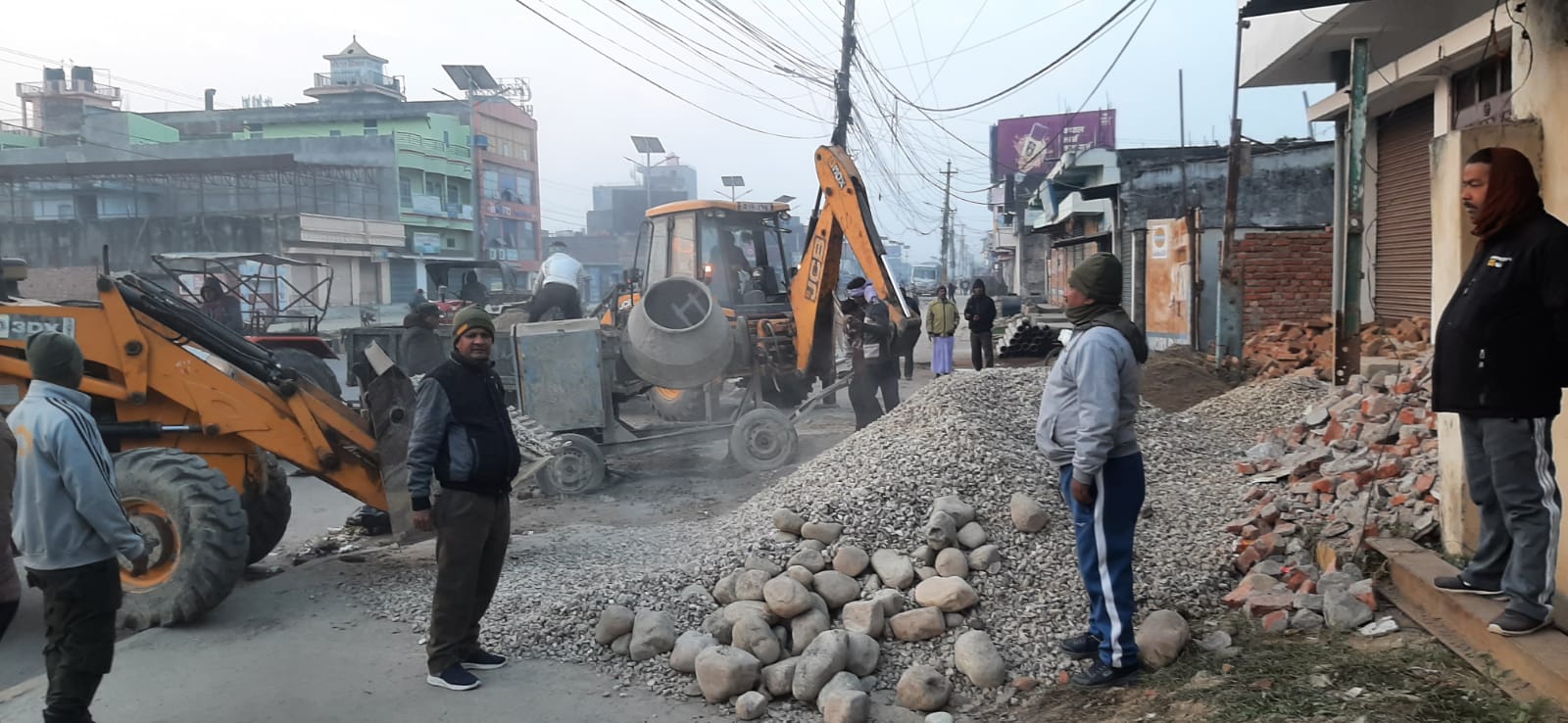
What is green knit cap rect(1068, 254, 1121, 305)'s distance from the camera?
13.0 feet

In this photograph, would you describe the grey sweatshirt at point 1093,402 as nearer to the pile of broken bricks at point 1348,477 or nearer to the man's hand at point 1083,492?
the man's hand at point 1083,492

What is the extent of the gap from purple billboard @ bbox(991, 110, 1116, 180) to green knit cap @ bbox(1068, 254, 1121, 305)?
52.7 meters

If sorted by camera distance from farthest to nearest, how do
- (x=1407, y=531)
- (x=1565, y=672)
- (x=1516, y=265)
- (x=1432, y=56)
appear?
(x=1432, y=56)
(x=1407, y=531)
(x=1516, y=265)
(x=1565, y=672)

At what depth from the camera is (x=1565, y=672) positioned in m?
3.01

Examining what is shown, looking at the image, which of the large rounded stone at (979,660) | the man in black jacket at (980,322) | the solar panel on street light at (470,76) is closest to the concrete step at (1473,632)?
the large rounded stone at (979,660)

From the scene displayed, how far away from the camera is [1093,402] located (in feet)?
12.7

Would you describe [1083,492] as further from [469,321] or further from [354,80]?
[354,80]

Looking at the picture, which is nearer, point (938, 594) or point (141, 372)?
point (938, 594)

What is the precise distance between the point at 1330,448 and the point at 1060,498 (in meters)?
1.64

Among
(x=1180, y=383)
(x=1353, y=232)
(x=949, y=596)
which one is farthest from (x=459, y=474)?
(x=1180, y=383)

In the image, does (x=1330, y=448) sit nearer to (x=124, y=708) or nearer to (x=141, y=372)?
(x=124, y=708)

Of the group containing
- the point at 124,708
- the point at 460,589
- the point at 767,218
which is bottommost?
the point at 124,708

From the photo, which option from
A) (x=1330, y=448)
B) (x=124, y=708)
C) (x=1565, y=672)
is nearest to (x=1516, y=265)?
(x=1565, y=672)

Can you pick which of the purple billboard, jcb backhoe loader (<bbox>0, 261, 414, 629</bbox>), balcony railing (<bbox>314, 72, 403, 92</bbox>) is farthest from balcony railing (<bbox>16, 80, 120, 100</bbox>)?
jcb backhoe loader (<bbox>0, 261, 414, 629</bbox>)
